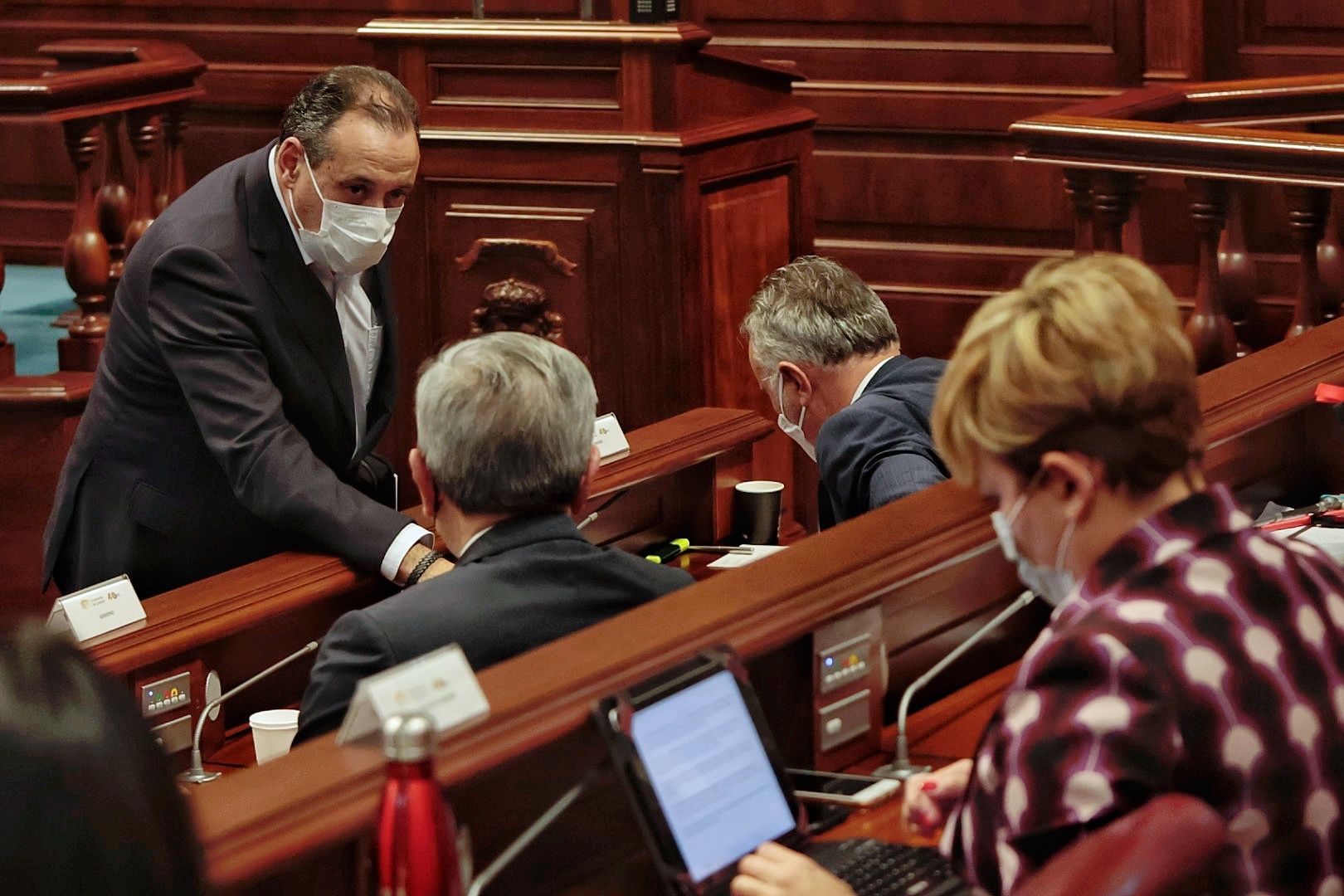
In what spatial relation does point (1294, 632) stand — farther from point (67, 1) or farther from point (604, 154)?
point (67, 1)

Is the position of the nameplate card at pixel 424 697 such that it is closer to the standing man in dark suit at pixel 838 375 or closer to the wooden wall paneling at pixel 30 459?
the standing man in dark suit at pixel 838 375

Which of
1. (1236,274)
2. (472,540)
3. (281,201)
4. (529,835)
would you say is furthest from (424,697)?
(1236,274)

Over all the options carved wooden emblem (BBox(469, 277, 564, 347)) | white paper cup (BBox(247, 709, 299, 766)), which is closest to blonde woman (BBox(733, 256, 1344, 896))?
white paper cup (BBox(247, 709, 299, 766))

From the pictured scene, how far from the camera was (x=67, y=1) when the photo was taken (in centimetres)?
739

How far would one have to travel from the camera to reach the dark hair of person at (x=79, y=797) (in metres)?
0.79

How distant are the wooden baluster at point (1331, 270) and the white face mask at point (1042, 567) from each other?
9.56 feet

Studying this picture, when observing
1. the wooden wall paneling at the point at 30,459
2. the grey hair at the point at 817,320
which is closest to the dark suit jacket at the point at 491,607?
the grey hair at the point at 817,320

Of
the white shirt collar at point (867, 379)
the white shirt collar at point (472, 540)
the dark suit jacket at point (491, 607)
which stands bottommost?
the dark suit jacket at point (491, 607)

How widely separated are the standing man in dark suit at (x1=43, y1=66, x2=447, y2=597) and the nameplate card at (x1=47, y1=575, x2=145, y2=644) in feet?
1.09

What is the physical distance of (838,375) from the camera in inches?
130

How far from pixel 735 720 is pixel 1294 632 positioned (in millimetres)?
582

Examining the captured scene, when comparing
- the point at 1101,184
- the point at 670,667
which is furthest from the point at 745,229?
the point at 670,667

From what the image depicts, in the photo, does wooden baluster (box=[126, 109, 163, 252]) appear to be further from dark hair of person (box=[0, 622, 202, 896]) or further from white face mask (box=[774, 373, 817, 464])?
dark hair of person (box=[0, 622, 202, 896])

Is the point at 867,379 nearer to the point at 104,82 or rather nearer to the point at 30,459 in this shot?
the point at 30,459
